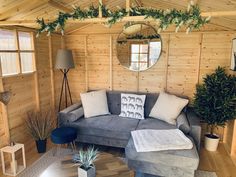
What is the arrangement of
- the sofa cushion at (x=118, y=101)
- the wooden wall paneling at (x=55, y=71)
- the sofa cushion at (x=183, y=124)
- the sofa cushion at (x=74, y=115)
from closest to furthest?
the sofa cushion at (x=183, y=124) < the sofa cushion at (x=74, y=115) < the sofa cushion at (x=118, y=101) < the wooden wall paneling at (x=55, y=71)

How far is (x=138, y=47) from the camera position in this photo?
12.8 ft

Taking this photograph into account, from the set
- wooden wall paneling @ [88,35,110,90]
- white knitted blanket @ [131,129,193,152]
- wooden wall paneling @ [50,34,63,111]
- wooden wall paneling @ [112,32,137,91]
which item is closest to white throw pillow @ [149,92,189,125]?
white knitted blanket @ [131,129,193,152]

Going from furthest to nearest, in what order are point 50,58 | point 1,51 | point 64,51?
point 50,58, point 64,51, point 1,51

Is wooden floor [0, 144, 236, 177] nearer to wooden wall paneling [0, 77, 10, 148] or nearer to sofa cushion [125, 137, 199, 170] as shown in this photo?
wooden wall paneling [0, 77, 10, 148]

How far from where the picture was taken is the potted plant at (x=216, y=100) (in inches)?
124

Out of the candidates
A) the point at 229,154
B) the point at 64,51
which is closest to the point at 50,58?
the point at 64,51

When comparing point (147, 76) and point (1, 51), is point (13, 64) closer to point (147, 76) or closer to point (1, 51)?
point (1, 51)

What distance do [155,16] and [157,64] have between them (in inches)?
69.5

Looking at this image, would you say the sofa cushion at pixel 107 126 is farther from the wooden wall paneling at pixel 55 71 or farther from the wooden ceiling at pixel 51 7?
the wooden ceiling at pixel 51 7

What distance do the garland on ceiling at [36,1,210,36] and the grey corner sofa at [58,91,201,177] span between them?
1.50m

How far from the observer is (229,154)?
3309 millimetres

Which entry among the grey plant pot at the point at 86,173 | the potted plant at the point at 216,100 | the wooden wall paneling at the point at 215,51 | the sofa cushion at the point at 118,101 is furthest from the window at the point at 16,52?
the wooden wall paneling at the point at 215,51

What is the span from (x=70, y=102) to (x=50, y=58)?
1144 mm

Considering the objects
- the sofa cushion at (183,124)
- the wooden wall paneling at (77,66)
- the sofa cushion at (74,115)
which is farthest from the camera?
the wooden wall paneling at (77,66)
